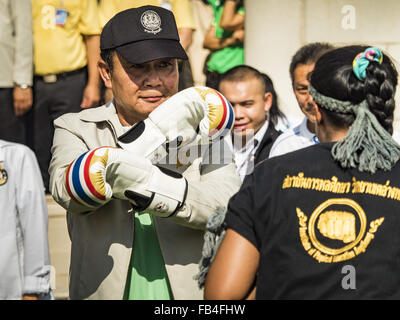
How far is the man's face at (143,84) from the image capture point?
2807 mm

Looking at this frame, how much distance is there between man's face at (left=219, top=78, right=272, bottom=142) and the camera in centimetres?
484

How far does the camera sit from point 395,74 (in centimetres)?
242

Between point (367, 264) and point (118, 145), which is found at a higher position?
point (118, 145)

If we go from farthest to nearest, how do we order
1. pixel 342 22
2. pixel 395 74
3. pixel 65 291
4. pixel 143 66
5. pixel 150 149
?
pixel 342 22 → pixel 65 291 → pixel 143 66 → pixel 150 149 → pixel 395 74

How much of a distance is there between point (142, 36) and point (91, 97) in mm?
3149

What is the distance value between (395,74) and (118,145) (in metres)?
0.93

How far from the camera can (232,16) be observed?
20.3 ft

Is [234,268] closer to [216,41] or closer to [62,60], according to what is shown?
[62,60]

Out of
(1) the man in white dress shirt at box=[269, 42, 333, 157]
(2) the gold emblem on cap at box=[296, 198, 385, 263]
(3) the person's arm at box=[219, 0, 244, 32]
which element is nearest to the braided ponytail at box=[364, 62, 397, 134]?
(2) the gold emblem on cap at box=[296, 198, 385, 263]

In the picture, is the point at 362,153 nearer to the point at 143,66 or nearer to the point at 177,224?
the point at 177,224

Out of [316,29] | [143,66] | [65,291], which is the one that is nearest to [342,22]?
[316,29]

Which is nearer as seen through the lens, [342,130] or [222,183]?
[342,130]

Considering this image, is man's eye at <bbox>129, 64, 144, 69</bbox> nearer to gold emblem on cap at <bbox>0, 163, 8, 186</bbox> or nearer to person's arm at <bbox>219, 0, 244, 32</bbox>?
gold emblem on cap at <bbox>0, 163, 8, 186</bbox>

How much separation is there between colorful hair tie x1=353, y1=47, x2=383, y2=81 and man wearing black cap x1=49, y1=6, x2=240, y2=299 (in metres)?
0.51
